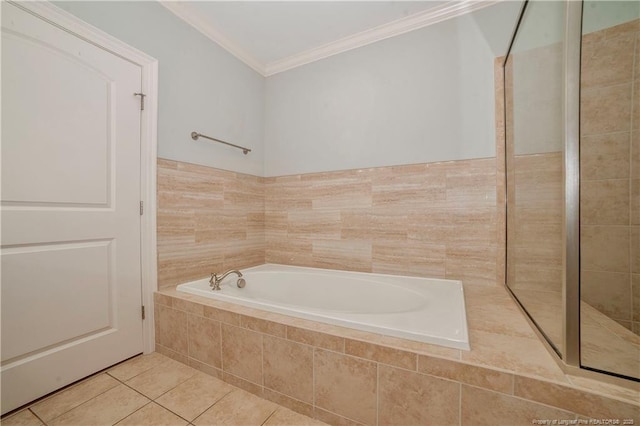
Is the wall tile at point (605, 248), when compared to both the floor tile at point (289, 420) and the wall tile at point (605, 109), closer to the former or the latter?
the wall tile at point (605, 109)

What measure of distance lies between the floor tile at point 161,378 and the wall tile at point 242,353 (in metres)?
0.28

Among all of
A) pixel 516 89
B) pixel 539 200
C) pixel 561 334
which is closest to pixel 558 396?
pixel 561 334

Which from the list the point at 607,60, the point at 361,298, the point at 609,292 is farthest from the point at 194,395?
the point at 607,60

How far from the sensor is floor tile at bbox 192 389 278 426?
1.07m

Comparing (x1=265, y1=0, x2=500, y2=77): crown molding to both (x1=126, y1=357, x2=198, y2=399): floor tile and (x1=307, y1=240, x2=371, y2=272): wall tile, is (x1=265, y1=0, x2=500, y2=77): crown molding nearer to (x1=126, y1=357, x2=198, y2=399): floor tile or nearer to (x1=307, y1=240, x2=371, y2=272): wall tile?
(x1=307, y1=240, x2=371, y2=272): wall tile

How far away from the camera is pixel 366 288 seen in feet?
5.92

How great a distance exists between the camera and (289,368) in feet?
3.62

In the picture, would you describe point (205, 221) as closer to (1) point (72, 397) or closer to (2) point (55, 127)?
(2) point (55, 127)

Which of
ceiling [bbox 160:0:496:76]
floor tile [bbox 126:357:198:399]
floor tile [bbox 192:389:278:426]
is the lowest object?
floor tile [bbox 126:357:198:399]

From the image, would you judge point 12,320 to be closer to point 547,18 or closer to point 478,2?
point 547,18

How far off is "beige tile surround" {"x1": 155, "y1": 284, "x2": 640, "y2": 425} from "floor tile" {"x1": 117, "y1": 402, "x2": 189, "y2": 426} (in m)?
0.26

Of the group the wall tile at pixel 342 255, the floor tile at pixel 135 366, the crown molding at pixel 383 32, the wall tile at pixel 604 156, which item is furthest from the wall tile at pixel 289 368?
the crown molding at pixel 383 32

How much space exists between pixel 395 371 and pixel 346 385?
0.71ft

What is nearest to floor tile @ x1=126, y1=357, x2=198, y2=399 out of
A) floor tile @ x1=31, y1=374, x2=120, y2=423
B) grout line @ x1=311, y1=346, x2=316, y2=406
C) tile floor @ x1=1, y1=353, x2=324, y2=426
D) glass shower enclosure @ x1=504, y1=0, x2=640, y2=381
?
tile floor @ x1=1, y1=353, x2=324, y2=426
